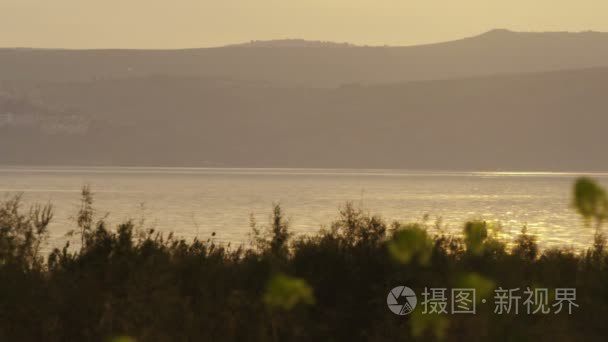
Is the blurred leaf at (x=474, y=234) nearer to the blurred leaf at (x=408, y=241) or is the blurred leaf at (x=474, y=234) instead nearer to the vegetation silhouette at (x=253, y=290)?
the blurred leaf at (x=408, y=241)

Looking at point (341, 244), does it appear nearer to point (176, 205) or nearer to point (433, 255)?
point (433, 255)

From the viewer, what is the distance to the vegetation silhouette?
10.4 metres

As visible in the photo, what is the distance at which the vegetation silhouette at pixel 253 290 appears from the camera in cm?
1041

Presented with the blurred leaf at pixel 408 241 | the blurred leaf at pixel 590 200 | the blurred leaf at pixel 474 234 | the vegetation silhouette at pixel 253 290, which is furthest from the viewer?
the vegetation silhouette at pixel 253 290

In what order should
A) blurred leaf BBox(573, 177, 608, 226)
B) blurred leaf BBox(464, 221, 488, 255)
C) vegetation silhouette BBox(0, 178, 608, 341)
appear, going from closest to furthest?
blurred leaf BBox(573, 177, 608, 226), blurred leaf BBox(464, 221, 488, 255), vegetation silhouette BBox(0, 178, 608, 341)

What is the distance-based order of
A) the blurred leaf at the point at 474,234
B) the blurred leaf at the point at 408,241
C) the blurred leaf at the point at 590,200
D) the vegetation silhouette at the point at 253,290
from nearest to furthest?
the blurred leaf at the point at 590,200
the blurred leaf at the point at 408,241
the blurred leaf at the point at 474,234
the vegetation silhouette at the point at 253,290

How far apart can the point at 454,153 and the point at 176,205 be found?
449 ft

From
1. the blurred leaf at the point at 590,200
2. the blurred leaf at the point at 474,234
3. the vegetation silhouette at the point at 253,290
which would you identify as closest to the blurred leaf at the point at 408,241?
the blurred leaf at the point at 474,234

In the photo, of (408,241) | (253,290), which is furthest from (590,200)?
(253,290)

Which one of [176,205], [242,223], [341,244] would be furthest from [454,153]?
[341,244]

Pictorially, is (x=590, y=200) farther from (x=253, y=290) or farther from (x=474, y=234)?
(x=253, y=290)

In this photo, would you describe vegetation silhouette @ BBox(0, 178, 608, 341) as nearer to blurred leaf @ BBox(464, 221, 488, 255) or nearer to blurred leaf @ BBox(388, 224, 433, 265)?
blurred leaf @ BBox(464, 221, 488, 255)

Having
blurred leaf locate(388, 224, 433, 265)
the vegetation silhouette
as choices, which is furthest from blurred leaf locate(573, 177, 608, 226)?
the vegetation silhouette

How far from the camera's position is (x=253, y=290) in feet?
39.9
